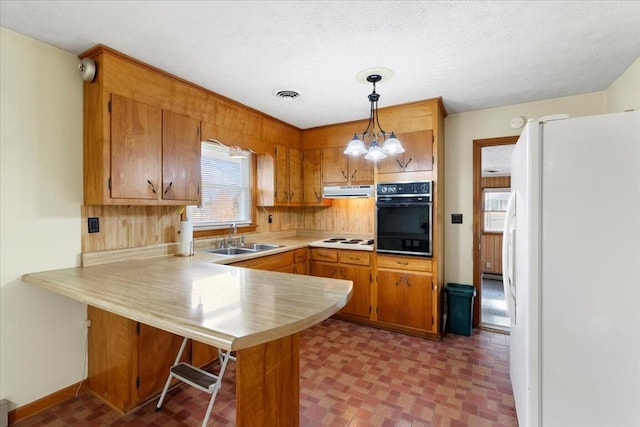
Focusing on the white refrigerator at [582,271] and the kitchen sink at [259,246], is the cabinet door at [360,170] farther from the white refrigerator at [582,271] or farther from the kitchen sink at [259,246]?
the white refrigerator at [582,271]

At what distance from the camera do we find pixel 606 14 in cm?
169

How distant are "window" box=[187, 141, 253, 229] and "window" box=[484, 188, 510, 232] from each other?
5.47 m

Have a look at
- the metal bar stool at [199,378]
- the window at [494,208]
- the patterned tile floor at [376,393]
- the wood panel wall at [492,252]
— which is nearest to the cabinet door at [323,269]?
the patterned tile floor at [376,393]

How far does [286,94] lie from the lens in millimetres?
2867

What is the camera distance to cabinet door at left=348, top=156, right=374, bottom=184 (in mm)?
3604

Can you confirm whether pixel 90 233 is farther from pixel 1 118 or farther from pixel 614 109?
pixel 614 109

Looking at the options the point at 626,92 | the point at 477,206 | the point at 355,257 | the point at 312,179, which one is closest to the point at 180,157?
the point at 312,179

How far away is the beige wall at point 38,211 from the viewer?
73.4 inches

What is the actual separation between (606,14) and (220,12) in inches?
86.8

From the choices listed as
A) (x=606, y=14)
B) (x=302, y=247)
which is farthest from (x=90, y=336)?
(x=606, y=14)

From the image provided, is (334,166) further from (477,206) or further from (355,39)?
(355,39)

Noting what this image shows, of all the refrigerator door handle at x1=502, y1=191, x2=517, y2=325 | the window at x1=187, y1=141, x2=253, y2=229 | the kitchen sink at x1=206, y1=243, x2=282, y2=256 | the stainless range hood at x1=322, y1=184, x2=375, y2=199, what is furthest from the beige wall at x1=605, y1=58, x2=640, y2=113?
the window at x1=187, y1=141, x2=253, y2=229

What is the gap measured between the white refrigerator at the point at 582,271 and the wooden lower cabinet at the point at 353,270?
197 cm

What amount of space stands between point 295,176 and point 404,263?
184 cm
